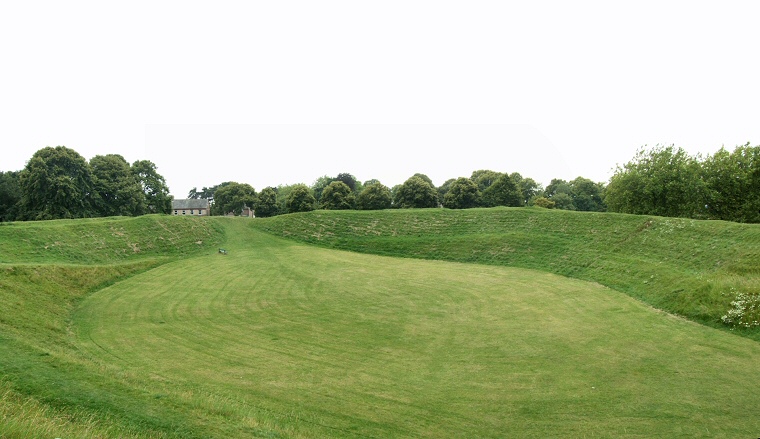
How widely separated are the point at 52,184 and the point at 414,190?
53637mm

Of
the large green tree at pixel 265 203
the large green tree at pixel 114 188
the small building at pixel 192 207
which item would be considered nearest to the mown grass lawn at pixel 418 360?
the large green tree at pixel 114 188

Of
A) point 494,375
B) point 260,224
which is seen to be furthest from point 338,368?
point 260,224

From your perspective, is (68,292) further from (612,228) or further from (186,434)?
(612,228)

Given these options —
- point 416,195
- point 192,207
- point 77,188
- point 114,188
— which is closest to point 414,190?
point 416,195

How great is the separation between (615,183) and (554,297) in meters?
32.5

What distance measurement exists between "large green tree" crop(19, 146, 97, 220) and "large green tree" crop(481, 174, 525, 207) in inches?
2532

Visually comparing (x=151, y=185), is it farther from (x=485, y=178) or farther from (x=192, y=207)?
(x=485, y=178)

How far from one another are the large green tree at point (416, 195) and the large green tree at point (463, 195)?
3.13 metres

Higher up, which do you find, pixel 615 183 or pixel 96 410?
pixel 615 183

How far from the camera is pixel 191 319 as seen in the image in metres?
17.4

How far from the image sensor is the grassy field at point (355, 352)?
29.2 feet

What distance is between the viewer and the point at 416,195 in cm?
7456

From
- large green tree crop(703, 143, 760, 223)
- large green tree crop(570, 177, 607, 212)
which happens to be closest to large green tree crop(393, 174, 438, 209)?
large green tree crop(703, 143, 760, 223)

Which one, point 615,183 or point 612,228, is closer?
point 612,228
